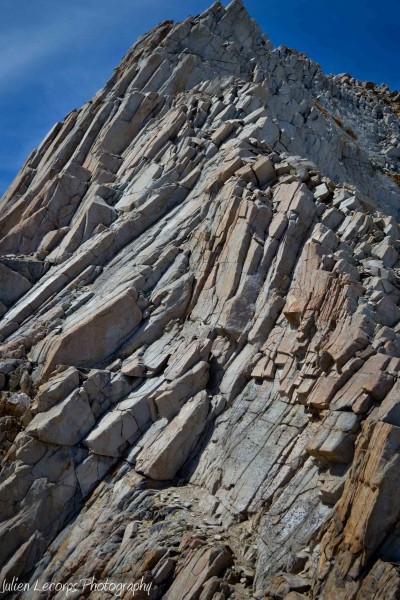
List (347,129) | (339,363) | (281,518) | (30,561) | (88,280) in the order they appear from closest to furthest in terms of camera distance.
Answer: (281,518) → (339,363) → (30,561) → (88,280) → (347,129)

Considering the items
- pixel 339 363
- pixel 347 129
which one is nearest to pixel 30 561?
pixel 339 363

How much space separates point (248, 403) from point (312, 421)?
4353 mm

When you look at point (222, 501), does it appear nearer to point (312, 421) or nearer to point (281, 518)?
point (281, 518)

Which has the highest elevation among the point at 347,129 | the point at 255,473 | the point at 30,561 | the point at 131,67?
the point at 347,129

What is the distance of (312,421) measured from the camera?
25578 mm

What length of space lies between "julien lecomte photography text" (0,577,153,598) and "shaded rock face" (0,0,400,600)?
0.23 m

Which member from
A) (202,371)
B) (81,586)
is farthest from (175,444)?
(81,586)

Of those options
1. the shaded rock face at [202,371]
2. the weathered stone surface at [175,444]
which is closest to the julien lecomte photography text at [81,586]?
the shaded rock face at [202,371]

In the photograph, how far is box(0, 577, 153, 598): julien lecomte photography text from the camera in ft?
75.4

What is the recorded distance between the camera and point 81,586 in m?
25.1

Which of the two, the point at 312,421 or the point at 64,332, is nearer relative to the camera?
the point at 312,421

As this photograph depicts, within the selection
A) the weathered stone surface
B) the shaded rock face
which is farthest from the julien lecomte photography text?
the weathered stone surface

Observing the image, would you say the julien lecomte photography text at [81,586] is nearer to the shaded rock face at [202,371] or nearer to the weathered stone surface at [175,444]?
the shaded rock face at [202,371]

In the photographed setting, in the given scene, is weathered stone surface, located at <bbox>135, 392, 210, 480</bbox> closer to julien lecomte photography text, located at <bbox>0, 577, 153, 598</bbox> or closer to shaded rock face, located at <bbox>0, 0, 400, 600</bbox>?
shaded rock face, located at <bbox>0, 0, 400, 600</bbox>
